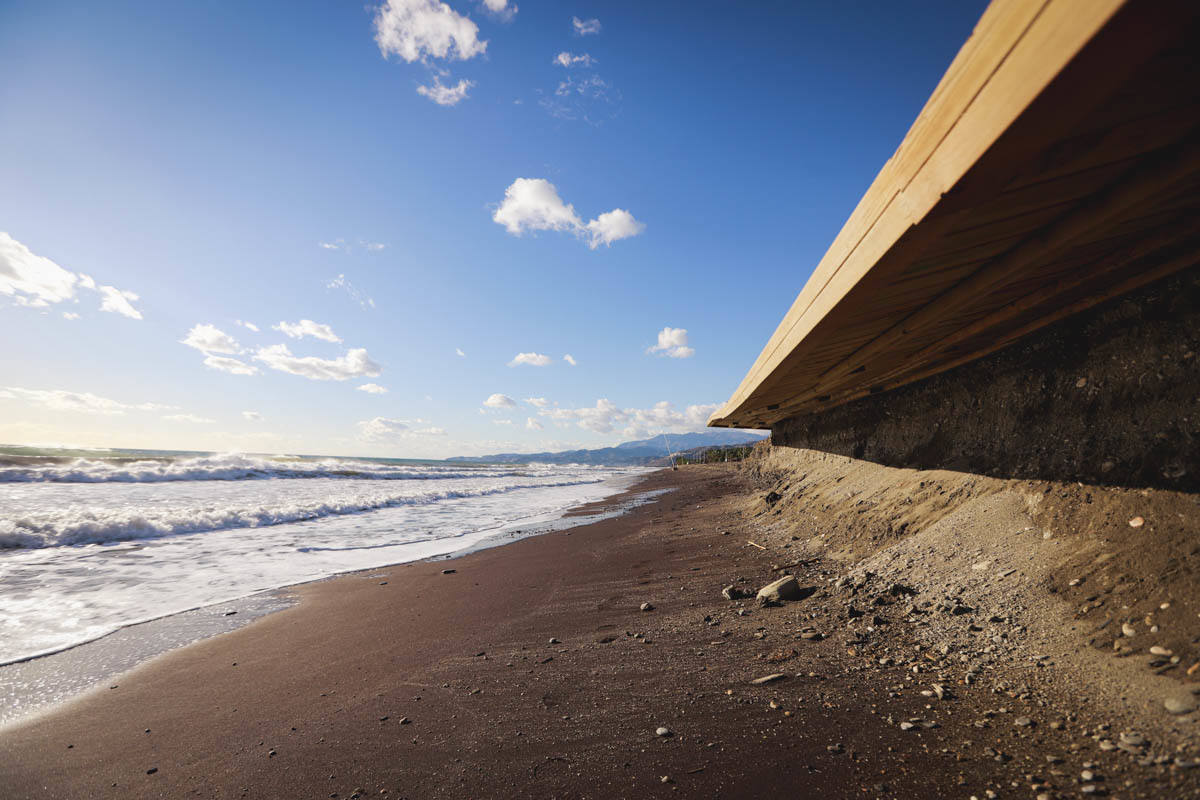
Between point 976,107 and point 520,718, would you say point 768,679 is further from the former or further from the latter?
point 976,107

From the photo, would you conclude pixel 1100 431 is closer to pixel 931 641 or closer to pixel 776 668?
pixel 931 641

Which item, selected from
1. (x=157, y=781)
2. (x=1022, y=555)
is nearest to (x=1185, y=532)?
(x=1022, y=555)

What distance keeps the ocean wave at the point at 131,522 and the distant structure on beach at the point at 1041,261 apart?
10.1m

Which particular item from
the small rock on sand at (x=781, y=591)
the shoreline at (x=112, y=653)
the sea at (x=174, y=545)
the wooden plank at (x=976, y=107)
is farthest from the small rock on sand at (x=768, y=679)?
the sea at (x=174, y=545)

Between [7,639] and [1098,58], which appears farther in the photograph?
[7,639]

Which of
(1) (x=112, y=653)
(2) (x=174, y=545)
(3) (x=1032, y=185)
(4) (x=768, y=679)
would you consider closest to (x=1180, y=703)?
(4) (x=768, y=679)

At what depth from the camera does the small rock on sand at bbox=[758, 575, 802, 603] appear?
3309 mm

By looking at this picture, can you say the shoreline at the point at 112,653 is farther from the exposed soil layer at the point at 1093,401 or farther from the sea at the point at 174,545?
the exposed soil layer at the point at 1093,401

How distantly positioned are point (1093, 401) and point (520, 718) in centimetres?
349

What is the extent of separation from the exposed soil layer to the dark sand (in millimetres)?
1564

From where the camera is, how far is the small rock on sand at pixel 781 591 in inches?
130

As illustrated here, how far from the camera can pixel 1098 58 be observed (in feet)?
2.61

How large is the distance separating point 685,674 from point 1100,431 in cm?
259

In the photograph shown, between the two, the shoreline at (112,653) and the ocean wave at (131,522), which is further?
the ocean wave at (131,522)
